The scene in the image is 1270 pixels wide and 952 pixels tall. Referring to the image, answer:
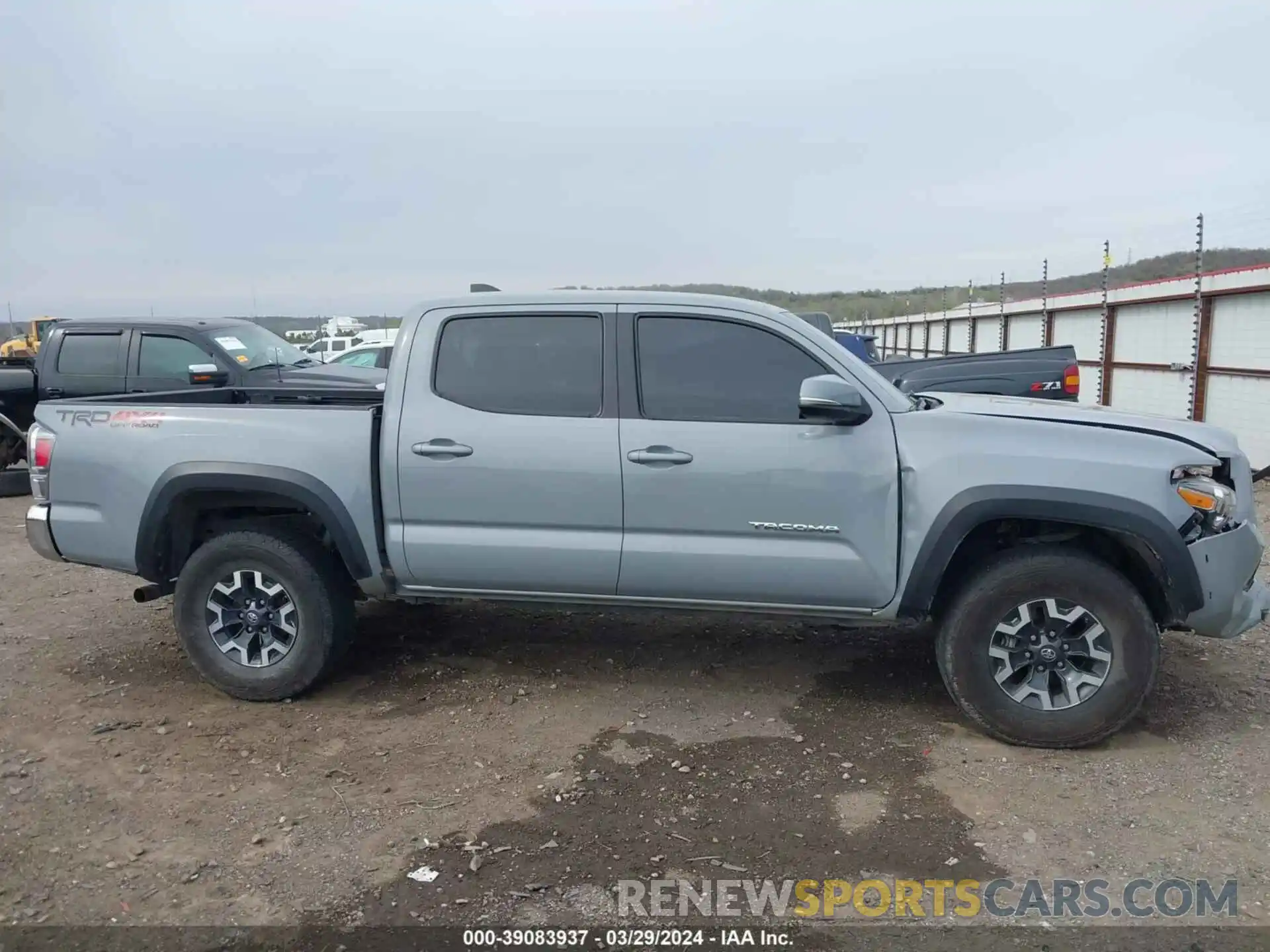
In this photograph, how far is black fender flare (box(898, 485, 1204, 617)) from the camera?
3.99 metres

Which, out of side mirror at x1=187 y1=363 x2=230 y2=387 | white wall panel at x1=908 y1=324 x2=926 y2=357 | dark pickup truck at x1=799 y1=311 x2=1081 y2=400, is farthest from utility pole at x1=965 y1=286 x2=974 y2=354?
side mirror at x1=187 y1=363 x2=230 y2=387

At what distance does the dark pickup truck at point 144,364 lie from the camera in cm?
1045

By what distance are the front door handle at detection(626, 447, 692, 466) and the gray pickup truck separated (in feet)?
0.04

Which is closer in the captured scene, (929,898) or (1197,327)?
(929,898)

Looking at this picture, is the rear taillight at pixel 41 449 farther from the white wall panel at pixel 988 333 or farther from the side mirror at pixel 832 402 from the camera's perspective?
the white wall panel at pixel 988 333

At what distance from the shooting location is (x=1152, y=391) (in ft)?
45.6

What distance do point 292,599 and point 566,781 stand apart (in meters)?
1.72

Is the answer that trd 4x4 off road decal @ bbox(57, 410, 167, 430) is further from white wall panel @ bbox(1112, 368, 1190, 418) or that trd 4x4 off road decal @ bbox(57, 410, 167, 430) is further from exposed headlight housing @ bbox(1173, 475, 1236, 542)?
white wall panel @ bbox(1112, 368, 1190, 418)

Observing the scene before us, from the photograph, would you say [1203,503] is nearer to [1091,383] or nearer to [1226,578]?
[1226,578]

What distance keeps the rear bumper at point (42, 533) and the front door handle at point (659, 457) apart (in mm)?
2949

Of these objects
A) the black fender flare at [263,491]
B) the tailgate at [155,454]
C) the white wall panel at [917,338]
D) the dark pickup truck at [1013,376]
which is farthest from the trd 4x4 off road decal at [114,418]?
the white wall panel at [917,338]

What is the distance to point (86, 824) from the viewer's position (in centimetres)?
372

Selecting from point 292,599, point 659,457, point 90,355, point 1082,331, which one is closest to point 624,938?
point 659,457

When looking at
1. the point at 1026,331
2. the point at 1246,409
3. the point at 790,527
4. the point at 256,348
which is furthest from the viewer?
the point at 1026,331
